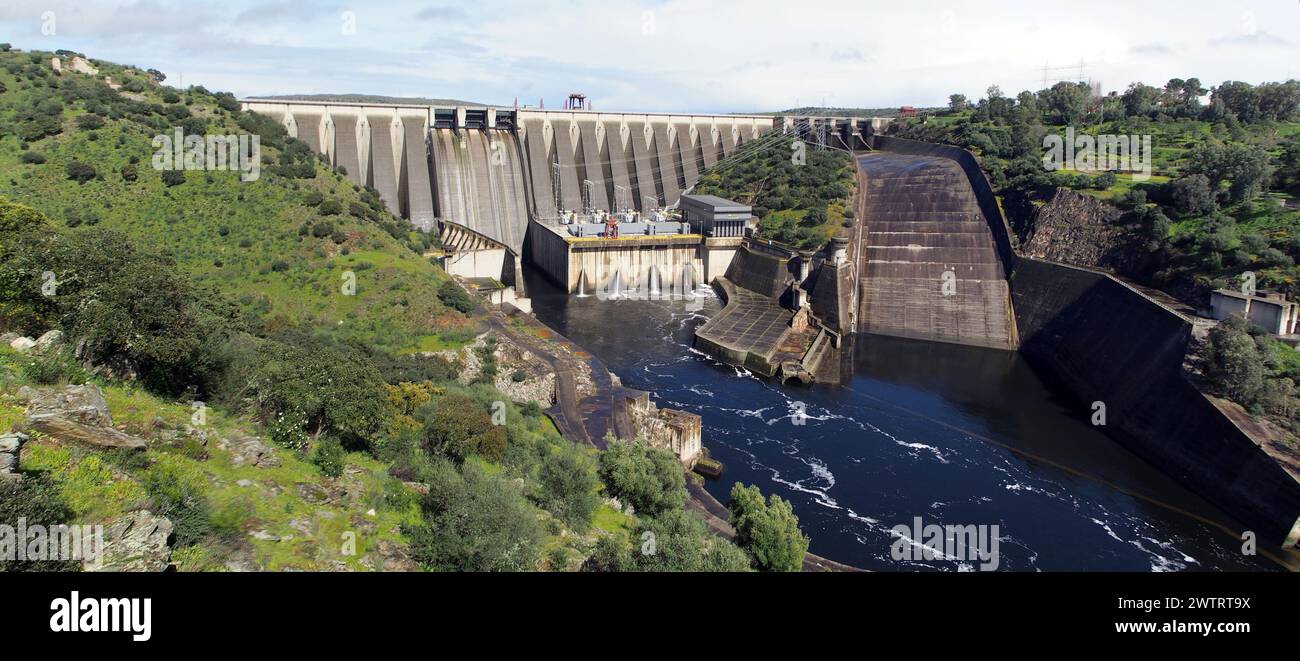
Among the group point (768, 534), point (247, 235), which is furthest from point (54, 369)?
point (247, 235)

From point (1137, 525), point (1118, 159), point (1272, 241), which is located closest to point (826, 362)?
point (1137, 525)

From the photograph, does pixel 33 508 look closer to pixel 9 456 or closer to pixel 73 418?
pixel 9 456

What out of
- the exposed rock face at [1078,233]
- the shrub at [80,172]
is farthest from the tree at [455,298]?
the exposed rock face at [1078,233]

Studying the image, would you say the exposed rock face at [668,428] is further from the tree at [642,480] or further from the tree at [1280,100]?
the tree at [1280,100]

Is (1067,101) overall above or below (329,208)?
above

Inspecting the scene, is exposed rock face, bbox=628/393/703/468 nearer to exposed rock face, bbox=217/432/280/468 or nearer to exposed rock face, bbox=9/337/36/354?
exposed rock face, bbox=217/432/280/468

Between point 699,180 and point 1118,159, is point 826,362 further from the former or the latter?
point 699,180
